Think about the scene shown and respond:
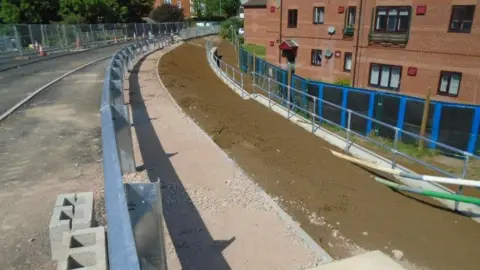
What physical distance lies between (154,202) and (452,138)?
14825 millimetres

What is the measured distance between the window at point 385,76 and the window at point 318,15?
5854 millimetres

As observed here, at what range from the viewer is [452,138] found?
14.8 m

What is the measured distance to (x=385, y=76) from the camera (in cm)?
2389

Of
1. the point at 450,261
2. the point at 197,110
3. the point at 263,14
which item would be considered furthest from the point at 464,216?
the point at 263,14

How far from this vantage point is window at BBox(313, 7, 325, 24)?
27695 millimetres

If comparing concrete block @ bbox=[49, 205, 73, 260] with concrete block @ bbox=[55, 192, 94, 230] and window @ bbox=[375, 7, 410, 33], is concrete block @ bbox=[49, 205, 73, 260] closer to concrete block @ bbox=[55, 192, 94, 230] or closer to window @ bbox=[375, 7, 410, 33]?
concrete block @ bbox=[55, 192, 94, 230]

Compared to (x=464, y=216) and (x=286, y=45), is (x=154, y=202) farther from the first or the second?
(x=286, y=45)

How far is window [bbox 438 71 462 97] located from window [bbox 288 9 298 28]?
12822 millimetres

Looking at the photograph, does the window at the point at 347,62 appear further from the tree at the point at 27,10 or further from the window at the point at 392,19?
the tree at the point at 27,10

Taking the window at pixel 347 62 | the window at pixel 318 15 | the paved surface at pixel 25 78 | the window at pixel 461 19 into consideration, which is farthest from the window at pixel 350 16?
the paved surface at pixel 25 78

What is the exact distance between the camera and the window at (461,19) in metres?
19.5

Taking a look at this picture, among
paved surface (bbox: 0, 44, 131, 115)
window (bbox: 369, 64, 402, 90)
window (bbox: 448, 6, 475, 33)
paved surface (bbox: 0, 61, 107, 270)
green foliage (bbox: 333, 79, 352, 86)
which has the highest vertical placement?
window (bbox: 448, 6, 475, 33)

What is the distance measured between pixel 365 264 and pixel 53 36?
32.5 metres

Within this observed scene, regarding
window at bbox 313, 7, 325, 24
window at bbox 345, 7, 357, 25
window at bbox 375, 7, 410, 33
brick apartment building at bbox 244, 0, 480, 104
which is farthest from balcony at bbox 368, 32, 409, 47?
window at bbox 313, 7, 325, 24
